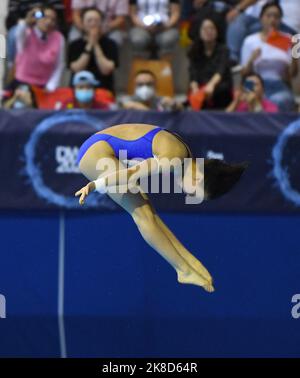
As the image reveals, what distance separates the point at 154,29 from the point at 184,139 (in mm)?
2226

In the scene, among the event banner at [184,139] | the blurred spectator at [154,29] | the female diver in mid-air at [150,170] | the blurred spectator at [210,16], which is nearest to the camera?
the female diver in mid-air at [150,170]

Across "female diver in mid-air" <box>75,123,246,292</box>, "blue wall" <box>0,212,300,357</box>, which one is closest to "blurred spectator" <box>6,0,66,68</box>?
"blue wall" <box>0,212,300,357</box>

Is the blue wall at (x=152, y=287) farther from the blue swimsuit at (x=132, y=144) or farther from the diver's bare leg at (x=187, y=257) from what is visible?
the blue swimsuit at (x=132, y=144)

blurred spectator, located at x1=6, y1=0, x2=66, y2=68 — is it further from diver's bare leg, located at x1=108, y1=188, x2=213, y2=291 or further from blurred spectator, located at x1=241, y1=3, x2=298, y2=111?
diver's bare leg, located at x1=108, y1=188, x2=213, y2=291

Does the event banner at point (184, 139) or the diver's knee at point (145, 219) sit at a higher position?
the event banner at point (184, 139)

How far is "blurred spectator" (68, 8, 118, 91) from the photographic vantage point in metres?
11.2

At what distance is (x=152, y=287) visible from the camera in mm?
9977

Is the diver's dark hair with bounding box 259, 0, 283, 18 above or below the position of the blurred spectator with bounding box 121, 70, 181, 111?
above

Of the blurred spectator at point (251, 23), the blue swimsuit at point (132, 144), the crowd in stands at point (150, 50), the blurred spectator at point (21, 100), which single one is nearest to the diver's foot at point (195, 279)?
the blue swimsuit at point (132, 144)

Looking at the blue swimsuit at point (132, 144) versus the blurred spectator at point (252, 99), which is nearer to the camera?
the blue swimsuit at point (132, 144)

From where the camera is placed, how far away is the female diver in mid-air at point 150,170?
7367mm

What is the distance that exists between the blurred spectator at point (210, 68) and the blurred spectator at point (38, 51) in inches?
54.2

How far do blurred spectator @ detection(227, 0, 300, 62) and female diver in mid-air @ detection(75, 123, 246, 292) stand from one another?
13.2ft

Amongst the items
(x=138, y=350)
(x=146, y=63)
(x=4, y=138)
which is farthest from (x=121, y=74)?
(x=138, y=350)
